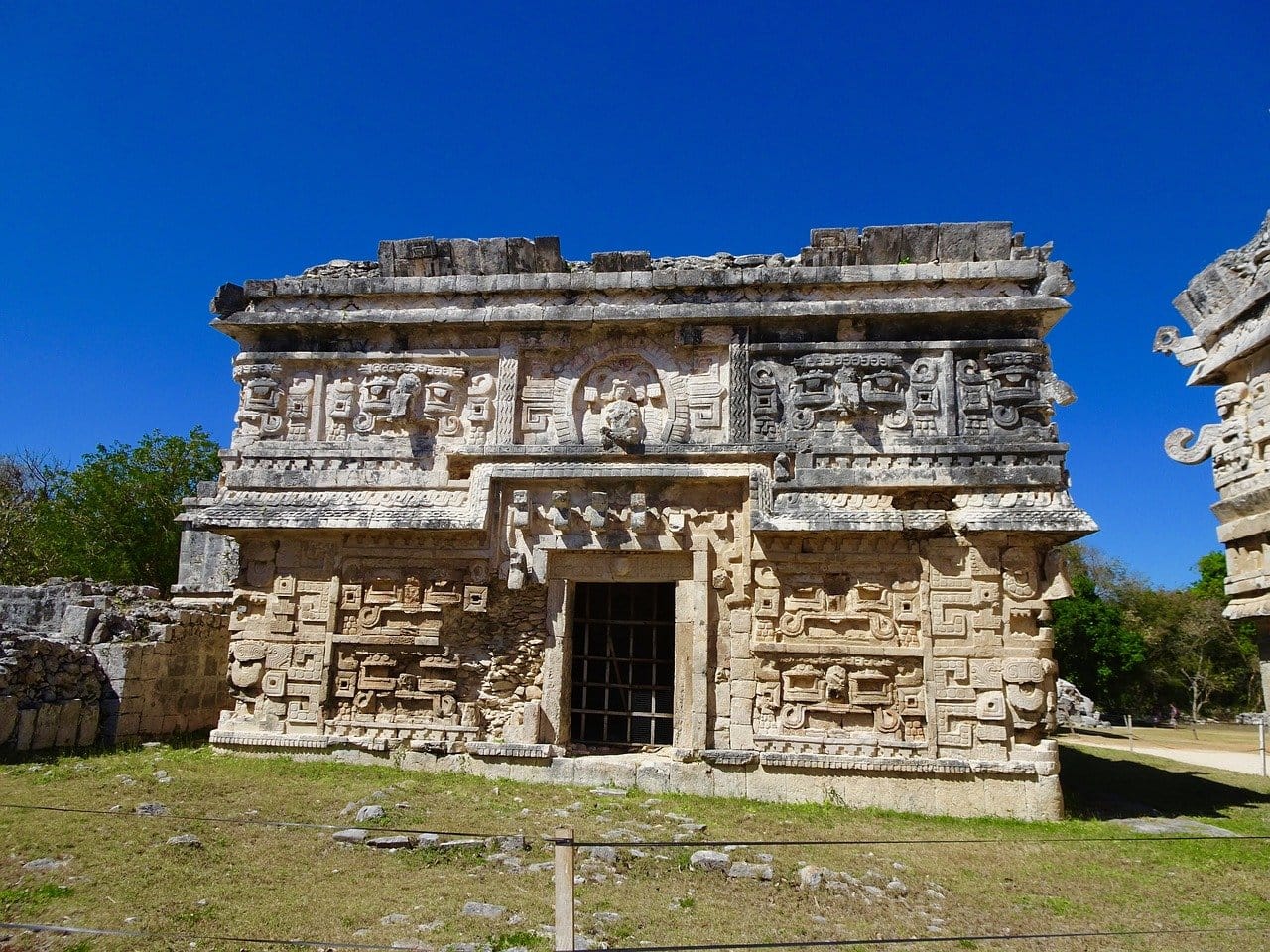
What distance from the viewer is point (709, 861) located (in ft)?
18.5

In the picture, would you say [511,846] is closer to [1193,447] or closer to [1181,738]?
[1193,447]

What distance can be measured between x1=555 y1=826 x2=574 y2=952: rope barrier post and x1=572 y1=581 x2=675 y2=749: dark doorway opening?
18.6 feet

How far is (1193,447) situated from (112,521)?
2123cm

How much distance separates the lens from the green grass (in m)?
4.61

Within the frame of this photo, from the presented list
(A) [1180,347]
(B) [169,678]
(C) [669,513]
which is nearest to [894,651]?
(C) [669,513]

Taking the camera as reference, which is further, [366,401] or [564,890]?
[366,401]

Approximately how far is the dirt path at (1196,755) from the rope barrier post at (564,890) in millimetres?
12792

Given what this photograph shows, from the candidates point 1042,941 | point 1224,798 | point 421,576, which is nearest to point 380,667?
point 421,576

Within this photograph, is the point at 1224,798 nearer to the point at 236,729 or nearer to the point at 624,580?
the point at 624,580

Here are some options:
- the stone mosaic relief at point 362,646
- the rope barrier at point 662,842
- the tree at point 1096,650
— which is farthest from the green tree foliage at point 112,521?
the tree at point 1096,650

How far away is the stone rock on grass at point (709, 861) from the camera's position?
560cm

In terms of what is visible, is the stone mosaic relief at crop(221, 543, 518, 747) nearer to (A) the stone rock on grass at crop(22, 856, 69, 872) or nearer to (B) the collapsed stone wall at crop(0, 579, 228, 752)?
(B) the collapsed stone wall at crop(0, 579, 228, 752)

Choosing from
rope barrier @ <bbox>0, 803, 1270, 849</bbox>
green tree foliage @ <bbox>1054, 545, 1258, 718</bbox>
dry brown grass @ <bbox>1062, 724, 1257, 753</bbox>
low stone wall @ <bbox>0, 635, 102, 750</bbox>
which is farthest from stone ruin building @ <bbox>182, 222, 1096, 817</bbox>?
green tree foliage @ <bbox>1054, 545, 1258, 718</bbox>

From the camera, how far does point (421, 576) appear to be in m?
9.01
